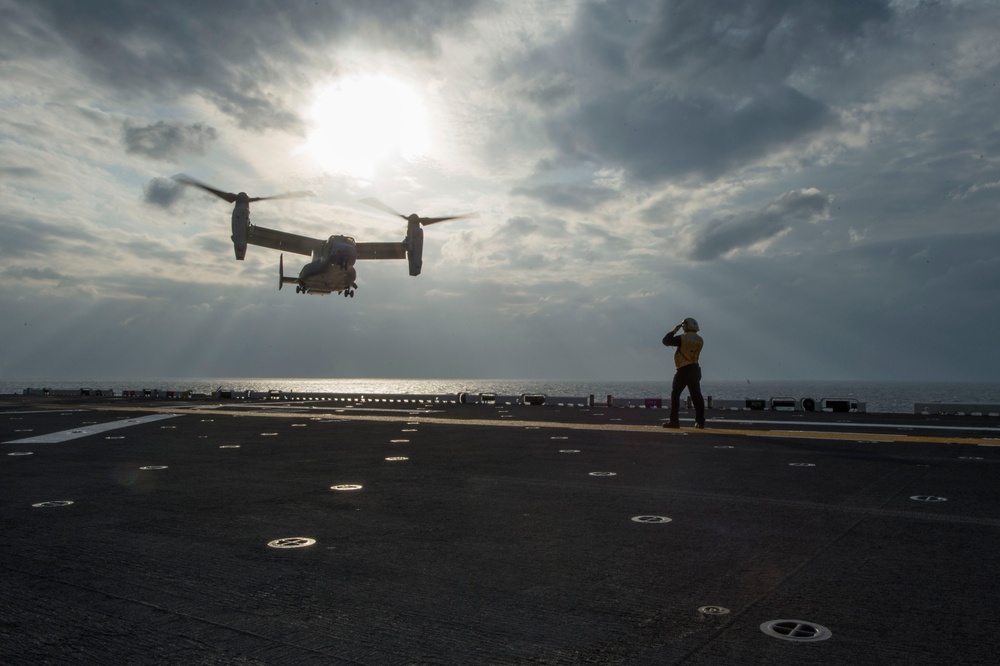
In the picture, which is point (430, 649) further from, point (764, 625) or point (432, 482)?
point (432, 482)

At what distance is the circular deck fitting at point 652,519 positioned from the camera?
657 cm

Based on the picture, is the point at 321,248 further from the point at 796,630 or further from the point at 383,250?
the point at 796,630

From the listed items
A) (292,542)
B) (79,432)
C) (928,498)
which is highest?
(928,498)

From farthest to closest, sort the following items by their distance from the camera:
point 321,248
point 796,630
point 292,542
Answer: point 321,248 → point 292,542 → point 796,630

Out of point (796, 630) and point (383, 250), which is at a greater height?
point (383, 250)

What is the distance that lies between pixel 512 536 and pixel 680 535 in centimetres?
153

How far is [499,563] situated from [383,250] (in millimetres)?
58352

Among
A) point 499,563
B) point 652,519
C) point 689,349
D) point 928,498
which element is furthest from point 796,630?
point 689,349

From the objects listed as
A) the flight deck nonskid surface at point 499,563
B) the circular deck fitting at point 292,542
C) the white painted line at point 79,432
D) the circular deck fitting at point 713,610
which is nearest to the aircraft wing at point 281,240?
the white painted line at point 79,432

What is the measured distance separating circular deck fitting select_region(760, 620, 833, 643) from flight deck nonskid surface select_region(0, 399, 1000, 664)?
0.02 metres

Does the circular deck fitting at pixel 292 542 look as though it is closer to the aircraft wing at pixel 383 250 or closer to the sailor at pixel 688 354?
the sailor at pixel 688 354

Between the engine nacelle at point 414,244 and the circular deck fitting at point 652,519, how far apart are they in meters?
52.8

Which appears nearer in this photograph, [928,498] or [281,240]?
[928,498]

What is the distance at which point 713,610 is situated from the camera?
156 inches
